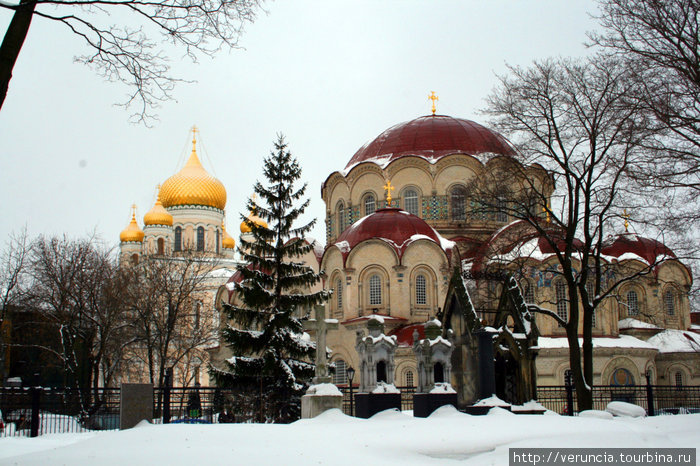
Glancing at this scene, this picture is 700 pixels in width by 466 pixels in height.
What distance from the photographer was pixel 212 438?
33.0 ft

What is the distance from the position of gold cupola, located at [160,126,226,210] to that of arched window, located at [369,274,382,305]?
32.6 metres

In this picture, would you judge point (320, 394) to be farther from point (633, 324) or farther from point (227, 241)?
point (227, 241)

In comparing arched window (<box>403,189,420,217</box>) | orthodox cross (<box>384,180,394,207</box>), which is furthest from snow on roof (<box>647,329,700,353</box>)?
orthodox cross (<box>384,180,394,207</box>)

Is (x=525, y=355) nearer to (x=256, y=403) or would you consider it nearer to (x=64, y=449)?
(x=256, y=403)

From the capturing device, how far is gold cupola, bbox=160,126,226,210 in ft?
202

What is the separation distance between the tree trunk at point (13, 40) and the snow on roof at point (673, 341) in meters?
30.2

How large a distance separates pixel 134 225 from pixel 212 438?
57.5 meters

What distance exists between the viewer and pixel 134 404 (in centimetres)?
1291

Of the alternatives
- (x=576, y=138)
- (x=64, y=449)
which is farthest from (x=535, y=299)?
(x=64, y=449)

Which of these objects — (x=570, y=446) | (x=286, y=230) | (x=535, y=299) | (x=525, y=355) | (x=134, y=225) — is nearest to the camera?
(x=570, y=446)

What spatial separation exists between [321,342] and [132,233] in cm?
5137

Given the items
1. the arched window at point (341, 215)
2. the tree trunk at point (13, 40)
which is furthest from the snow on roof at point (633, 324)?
the tree trunk at point (13, 40)

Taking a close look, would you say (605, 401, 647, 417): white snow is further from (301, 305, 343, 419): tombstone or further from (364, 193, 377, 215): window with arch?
(364, 193, 377, 215): window with arch

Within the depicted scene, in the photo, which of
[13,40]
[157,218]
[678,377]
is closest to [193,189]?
[157,218]
